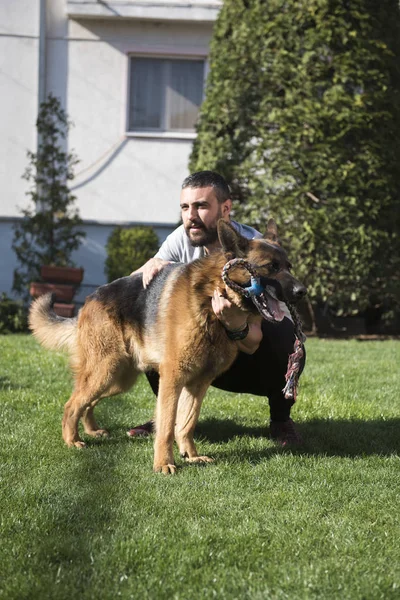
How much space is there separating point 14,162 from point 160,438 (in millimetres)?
9575

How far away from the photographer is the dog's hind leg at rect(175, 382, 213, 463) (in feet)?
13.7

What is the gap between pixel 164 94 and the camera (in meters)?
12.7

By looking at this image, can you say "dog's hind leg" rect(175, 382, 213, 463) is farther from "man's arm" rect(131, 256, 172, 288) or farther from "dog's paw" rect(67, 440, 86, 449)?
"man's arm" rect(131, 256, 172, 288)

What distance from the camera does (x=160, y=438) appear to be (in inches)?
152

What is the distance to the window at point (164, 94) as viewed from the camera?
12.7 metres

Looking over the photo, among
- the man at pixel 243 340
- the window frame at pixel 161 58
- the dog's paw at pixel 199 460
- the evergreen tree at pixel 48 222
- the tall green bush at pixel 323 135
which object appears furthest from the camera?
the window frame at pixel 161 58

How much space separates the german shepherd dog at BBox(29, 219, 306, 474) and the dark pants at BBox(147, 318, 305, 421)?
510mm

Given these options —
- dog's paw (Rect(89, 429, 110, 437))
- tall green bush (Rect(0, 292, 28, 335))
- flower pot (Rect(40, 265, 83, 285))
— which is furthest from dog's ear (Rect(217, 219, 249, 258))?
tall green bush (Rect(0, 292, 28, 335))

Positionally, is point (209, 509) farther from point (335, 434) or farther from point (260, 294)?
point (335, 434)

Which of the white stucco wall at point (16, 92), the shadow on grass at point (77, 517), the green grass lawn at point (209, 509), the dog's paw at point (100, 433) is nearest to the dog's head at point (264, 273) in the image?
the green grass lawn at point (209, 509)

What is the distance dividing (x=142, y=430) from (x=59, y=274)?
18.6ft

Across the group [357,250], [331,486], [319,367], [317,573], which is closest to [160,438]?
[331,486]

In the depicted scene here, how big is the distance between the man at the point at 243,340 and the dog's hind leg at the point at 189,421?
421 mm

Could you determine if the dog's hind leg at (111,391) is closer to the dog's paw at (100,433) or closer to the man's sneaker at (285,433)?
the dog's paw at (100,433)
